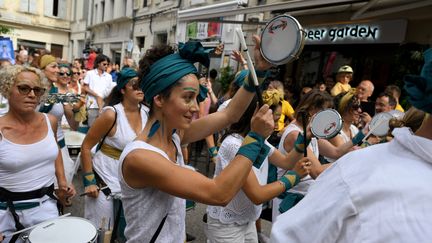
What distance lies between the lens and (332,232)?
1005mm

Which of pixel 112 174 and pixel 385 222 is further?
pixel 112 174

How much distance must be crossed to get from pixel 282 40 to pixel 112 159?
71.8 inches

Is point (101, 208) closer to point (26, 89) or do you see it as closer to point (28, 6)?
point (26, 89)

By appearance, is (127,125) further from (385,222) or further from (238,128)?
(385,222)

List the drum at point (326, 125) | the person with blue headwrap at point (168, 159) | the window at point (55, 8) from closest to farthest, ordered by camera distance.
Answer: the person with blue headwrap at point (168, 159)
the drum at point (326, 125)
the window at point (55, 8)

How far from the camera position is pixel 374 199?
0.93 meters

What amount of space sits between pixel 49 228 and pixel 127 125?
40.5 inches

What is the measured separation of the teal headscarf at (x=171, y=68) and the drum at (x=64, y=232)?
0.96 m

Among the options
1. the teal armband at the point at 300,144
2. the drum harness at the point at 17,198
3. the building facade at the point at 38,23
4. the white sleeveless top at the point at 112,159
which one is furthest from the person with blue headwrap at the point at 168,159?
the building facade at the point at 38,23

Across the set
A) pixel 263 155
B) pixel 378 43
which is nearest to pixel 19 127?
pixel 263 155

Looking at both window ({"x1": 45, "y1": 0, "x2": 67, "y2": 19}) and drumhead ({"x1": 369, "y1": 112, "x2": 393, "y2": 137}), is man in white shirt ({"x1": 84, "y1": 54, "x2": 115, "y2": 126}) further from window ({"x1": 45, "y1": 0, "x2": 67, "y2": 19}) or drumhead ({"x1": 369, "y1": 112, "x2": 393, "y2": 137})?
window ({"x1": 45, "y1": 0, "x2": 67, "y2": 19})

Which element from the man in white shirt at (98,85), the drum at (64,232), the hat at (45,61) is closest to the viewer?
the drum at (64,232)

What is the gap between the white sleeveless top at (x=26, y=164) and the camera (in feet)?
7.56

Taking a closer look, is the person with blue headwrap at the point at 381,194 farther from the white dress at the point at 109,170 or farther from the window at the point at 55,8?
the window at the point at 55,8
